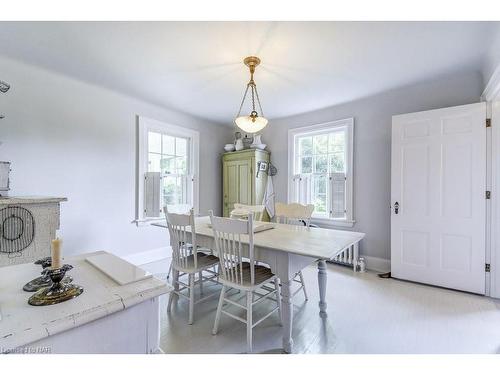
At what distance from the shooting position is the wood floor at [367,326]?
1.71m

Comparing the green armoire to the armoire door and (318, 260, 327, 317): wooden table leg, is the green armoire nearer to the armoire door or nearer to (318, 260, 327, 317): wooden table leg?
the armoire door

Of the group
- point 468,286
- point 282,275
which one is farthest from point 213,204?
point 468,286

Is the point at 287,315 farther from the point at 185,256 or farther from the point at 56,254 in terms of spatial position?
the point at 56,254

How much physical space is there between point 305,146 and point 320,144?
0.89 feet

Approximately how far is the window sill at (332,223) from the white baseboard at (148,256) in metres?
2.39

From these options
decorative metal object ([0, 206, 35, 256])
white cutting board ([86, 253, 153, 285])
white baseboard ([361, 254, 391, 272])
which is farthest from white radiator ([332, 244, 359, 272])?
decorative metal object ([0, 206, 35, 256])

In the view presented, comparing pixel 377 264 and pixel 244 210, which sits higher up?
pixel 244 210

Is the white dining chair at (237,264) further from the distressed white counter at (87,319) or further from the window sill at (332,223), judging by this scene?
the window sill at (332,223)

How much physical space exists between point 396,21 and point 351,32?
1.02ft

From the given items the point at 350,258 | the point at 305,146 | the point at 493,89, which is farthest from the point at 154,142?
the point at 493,89

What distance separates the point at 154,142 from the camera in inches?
145

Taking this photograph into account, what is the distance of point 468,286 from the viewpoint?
2508mm
